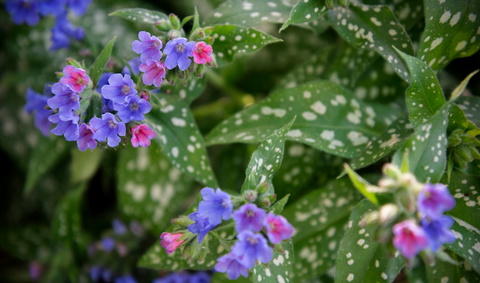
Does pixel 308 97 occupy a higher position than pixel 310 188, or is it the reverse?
pixel 308 97

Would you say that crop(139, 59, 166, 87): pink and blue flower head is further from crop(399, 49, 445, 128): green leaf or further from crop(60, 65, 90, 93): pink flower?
crop(399, 49, 445, 128): green leaf

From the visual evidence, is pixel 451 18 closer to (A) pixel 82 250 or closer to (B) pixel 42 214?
(A) pixel 82 250

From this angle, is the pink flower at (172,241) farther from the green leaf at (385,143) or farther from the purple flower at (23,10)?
the purple flower at (23,10)

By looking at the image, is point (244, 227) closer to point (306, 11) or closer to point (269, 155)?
point (269, 155)

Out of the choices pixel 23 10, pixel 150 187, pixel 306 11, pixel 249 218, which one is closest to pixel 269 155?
pixel 249 218

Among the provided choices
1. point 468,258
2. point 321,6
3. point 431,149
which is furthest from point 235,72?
point 468,258

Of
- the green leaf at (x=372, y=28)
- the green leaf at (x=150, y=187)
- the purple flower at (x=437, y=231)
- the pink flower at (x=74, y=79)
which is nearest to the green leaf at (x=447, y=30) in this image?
the green leaf at (x=372, y=28)
